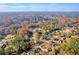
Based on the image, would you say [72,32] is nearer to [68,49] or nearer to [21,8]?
[68,49]

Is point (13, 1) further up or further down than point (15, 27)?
further up

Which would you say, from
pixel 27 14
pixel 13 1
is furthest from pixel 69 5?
pixel 13 1

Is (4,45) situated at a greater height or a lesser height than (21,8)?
lesser
